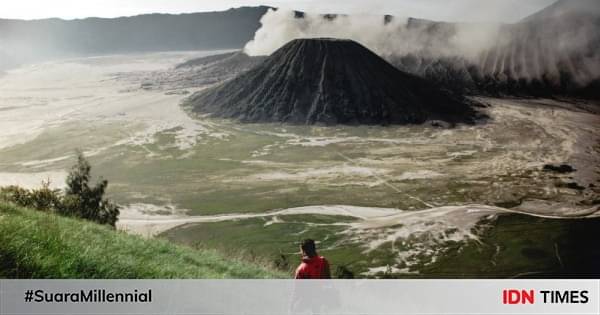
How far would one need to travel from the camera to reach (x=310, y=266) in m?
3.57

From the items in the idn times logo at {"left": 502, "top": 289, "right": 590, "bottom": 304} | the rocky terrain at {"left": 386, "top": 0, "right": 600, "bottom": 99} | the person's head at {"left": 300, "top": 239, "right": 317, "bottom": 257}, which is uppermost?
the rocky terrain at {"left": 386, "top": 0, "right": 600, "bottom": 99}

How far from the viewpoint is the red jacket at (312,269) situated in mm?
3561

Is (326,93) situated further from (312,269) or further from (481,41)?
(312,269)

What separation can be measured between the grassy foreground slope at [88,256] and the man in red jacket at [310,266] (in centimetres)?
93

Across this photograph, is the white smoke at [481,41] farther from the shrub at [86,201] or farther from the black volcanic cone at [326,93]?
the shrub at [86,201]

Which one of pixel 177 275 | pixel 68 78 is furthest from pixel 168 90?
pixel 177 275

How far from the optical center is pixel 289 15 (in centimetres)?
2480

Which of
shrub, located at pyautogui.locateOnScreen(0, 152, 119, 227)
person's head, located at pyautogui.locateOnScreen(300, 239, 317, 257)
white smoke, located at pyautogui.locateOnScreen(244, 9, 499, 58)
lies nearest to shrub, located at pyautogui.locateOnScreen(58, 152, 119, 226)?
shrub, located at pyautogui.locateOnScreen(0, 152, 119, 227)

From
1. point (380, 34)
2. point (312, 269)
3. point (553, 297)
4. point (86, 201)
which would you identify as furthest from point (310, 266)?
point (380, 34)

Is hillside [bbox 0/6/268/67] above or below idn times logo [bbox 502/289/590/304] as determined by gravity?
above

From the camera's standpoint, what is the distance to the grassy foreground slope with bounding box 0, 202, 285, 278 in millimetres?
3053

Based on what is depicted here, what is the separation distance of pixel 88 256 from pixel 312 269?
1.40 m

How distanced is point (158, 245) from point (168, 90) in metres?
19.1

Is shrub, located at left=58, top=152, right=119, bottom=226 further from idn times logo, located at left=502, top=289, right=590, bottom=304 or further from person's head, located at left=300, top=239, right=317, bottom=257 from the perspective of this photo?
idn times logo, located at left=502, top=289, right=590, bottom=304
